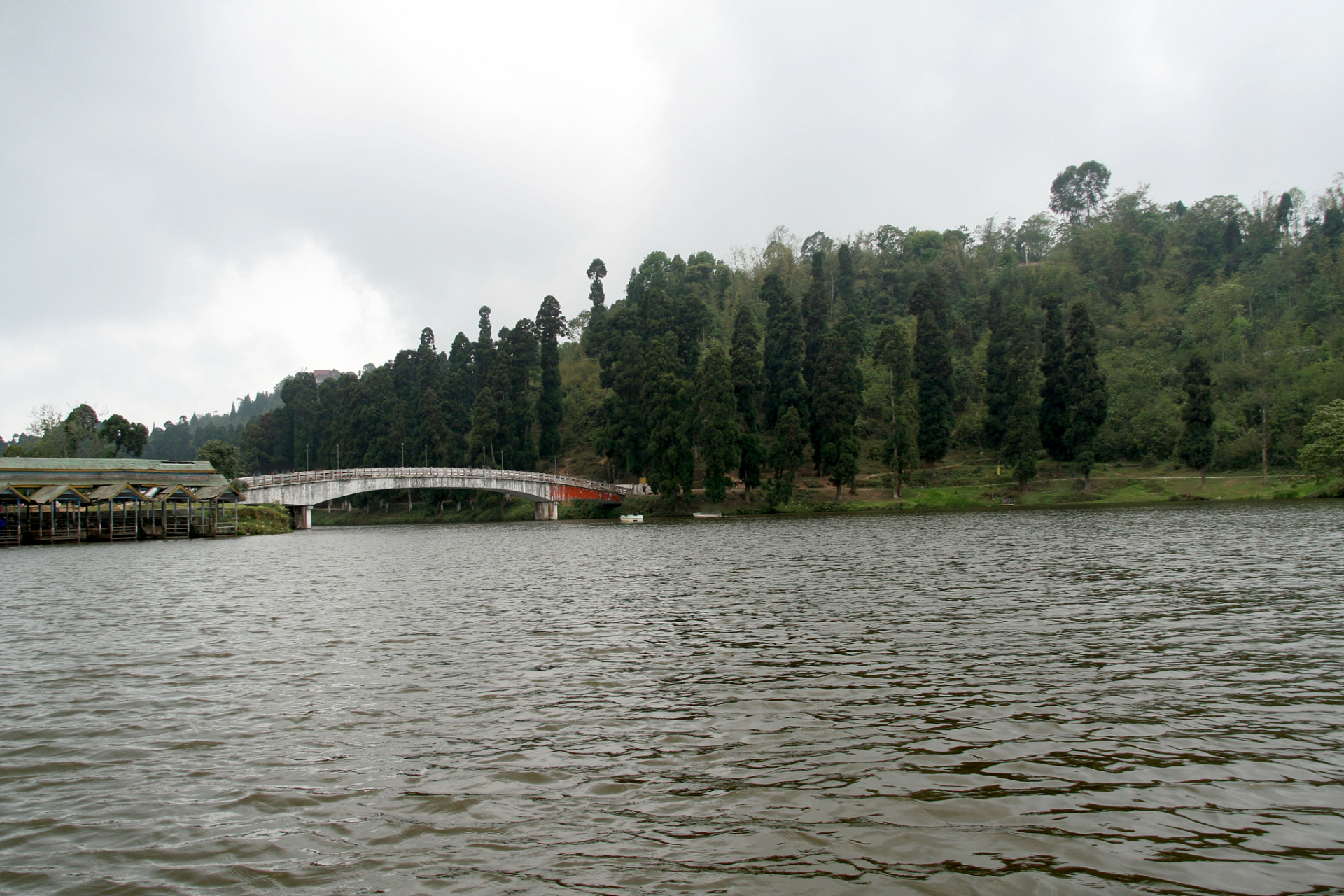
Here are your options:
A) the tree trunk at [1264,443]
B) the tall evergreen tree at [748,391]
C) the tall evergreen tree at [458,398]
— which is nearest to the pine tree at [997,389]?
the tree trunk at [1264,443]

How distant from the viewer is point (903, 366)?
94.3 metres

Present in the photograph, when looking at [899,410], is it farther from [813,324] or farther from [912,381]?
[813,324]

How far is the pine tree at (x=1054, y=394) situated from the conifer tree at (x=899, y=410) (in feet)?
43.8

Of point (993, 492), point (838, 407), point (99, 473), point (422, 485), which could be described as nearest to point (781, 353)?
point (838, 407)

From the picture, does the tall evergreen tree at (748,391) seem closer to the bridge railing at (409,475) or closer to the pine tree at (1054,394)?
the bridge railing at (409,475)

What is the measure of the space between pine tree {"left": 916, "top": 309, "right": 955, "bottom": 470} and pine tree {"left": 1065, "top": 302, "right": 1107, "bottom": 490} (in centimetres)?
1352

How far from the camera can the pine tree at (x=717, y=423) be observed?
84750 millimetres

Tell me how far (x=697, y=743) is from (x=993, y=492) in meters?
81.8

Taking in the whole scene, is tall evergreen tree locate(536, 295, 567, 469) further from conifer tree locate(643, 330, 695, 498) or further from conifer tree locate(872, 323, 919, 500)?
conifer tree locate(872, 323, 919, 500)

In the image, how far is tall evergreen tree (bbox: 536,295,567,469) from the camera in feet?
390

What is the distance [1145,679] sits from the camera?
43.3ft

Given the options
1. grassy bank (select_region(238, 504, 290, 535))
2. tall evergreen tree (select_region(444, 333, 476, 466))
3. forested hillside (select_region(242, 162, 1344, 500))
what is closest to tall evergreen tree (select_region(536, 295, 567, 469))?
forested hillside (select_region(242, 162, 1344, 500))

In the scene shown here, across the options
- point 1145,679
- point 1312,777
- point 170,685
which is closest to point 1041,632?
point 1145,679

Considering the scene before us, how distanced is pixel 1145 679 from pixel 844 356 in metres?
78.6
